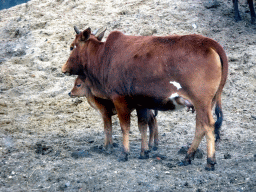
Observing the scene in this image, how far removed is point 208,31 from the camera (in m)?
9.93

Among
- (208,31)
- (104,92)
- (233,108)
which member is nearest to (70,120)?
(104,92)

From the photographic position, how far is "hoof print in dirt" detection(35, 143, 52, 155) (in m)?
5.90

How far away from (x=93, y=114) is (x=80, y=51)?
1979 mm

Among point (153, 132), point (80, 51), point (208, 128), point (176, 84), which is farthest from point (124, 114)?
point (80, 51)

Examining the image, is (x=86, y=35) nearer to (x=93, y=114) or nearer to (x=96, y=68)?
(x=96, y=68)

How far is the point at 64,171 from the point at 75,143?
52.7 inches

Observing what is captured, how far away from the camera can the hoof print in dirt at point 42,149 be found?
590 centimetres

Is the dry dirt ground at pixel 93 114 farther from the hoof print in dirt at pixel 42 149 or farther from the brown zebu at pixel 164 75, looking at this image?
the brown zebu at pixel 164 75

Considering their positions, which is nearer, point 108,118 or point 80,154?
point 80,154

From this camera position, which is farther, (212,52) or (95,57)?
(95,57)

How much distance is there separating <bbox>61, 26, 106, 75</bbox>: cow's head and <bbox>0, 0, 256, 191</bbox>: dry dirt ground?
1.39 meters

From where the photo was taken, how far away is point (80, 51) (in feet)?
20.8

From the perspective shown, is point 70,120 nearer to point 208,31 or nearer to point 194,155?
point 194,155

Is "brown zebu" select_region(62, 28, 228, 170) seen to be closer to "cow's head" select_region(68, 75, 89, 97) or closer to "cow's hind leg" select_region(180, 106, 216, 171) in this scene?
"cow's hind leg" select_region(180, 106, 216, 171)
